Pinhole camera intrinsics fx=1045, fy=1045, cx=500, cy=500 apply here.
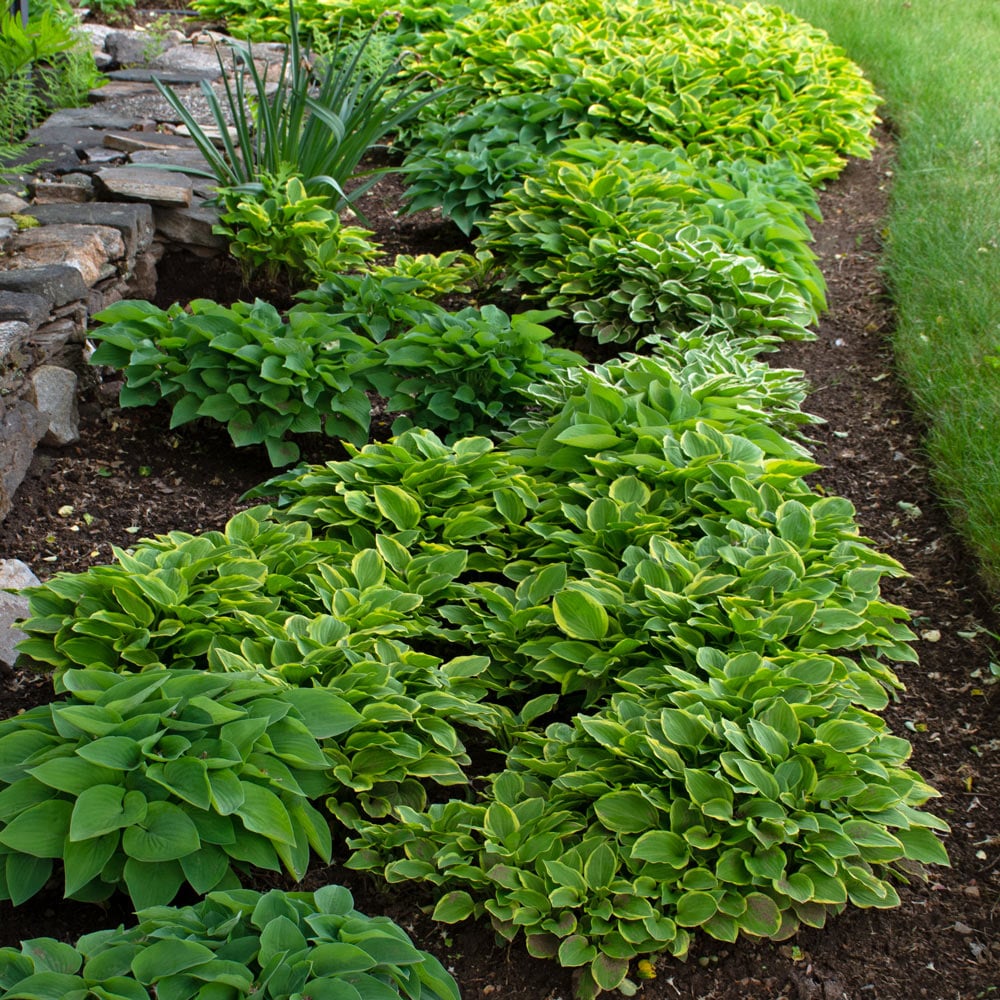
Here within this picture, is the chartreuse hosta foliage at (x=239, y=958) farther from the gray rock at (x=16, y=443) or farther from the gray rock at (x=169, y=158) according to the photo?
the gray rock at (x=169, y=158)

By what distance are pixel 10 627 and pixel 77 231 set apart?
1797 mm

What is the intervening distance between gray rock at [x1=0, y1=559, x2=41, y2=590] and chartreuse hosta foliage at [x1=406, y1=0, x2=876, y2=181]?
14.4 ft

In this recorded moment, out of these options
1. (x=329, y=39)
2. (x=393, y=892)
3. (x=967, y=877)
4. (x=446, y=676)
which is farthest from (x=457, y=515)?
(x=329, y=39)

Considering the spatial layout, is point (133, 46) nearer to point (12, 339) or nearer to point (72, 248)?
point (72, 248)

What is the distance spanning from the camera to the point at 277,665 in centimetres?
248

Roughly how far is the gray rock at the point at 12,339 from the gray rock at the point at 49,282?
0.23 m

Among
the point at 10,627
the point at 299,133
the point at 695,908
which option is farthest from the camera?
the point at 299,133

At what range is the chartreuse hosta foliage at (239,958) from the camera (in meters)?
1.68

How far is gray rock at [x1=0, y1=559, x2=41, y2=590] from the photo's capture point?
9.70ft

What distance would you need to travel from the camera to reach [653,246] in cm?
468

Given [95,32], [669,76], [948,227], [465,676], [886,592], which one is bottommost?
[95,32]

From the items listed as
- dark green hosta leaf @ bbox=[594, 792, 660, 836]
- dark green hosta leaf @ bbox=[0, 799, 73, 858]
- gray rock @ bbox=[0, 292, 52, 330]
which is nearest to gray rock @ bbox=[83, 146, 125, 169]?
gray rock @ bbox=[0, 292, 52, 330]

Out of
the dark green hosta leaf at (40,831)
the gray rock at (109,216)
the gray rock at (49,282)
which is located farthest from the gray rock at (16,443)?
the dark green hosta leaf at (40,831)

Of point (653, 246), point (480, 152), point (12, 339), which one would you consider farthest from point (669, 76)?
point (12, 339)
